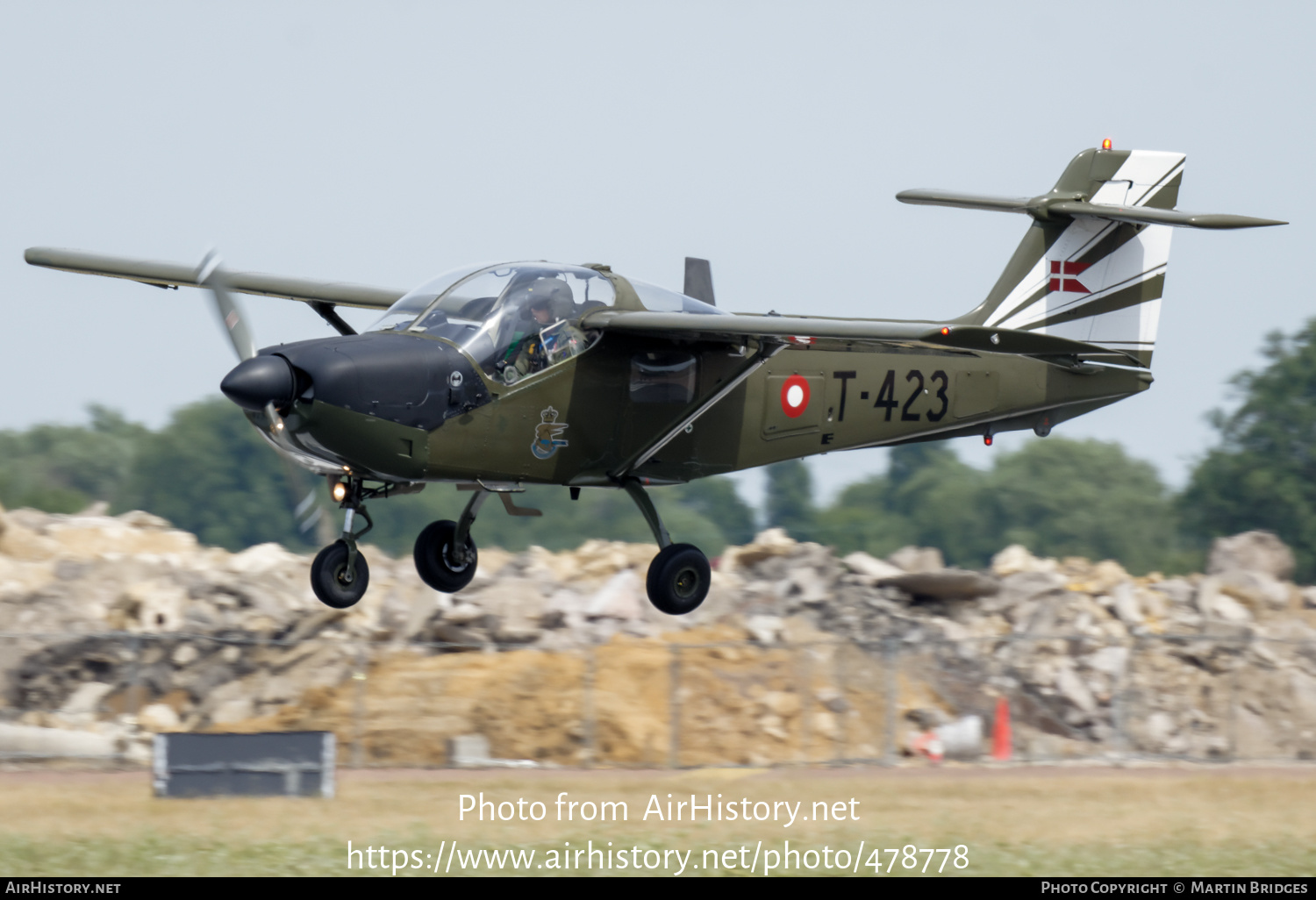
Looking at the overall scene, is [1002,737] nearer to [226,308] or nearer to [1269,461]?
[226,308]

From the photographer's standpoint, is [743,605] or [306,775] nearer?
[306,775]

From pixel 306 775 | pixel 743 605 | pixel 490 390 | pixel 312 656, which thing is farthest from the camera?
pixel 743 605

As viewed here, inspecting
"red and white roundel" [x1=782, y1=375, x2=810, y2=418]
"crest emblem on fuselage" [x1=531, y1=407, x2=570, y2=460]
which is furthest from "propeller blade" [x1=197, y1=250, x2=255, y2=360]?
"red and white roundel" [x1=782, y1=375, x2=810, y2=418]

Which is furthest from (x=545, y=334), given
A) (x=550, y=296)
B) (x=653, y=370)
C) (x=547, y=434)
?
(x=653, y=370)

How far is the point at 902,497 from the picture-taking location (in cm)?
6531

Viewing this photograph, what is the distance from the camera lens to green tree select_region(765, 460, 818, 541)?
62.6 meters

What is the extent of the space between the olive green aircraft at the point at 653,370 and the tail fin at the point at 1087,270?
0.02 m

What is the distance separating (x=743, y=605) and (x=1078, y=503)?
3213cm

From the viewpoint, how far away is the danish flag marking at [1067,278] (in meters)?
19.4

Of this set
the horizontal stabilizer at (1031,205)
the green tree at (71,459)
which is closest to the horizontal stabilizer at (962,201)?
the horizontal stabilizer at (1031,205)

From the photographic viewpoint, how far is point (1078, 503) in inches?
2357

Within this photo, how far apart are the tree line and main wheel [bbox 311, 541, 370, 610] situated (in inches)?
1317
